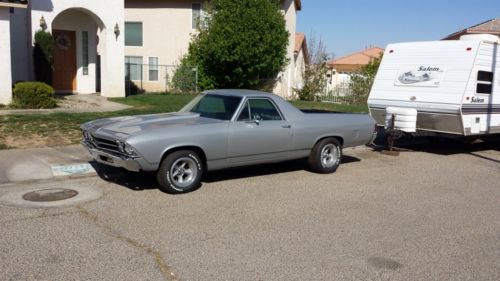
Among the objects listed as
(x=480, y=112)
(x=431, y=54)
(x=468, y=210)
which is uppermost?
(x=431, y=54)

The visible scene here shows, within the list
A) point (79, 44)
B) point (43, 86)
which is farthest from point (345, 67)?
point (43, 86)

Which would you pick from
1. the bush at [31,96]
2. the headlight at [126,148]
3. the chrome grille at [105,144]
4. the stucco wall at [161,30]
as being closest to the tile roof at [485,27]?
the stucco wall at [161,30]

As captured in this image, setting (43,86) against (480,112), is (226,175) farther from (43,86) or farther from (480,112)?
(43,86)

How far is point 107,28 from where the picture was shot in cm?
1819

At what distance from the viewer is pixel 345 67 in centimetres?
5950

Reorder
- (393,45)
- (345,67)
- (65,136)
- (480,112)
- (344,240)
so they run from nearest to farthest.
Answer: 1. (344,240)
2. (65,136)
3. (480,112)
4. (393,45)
5. (345,67)

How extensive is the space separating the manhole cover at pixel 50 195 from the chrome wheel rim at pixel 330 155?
4.28 m

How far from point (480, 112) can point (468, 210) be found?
5304mm

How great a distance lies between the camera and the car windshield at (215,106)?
26.8ft

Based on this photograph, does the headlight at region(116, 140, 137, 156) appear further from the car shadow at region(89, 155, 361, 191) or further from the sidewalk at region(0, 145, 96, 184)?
the sidewalk at region(0, 145, 96, 184)

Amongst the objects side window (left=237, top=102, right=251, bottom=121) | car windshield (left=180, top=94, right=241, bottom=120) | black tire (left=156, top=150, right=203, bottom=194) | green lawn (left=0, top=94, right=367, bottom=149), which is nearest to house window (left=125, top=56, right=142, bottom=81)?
green lawn (left=0, top=94, right=367, bottom=149)

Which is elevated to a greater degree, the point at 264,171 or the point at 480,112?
the point at 480,112

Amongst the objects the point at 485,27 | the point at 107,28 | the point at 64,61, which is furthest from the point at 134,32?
the point at 485,27

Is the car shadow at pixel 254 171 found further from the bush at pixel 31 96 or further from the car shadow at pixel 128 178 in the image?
the bush at pixel 31 96
